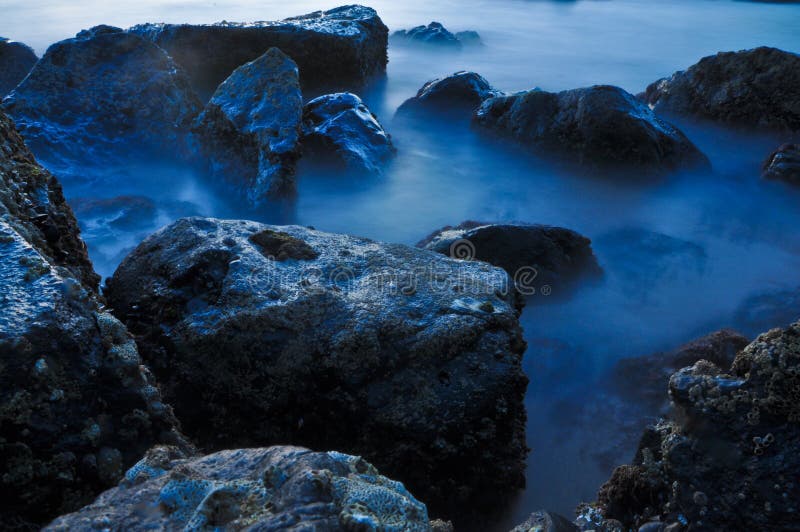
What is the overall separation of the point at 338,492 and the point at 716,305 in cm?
424

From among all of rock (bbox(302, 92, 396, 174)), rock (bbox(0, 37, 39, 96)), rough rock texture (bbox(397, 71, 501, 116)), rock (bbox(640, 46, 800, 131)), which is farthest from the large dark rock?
rock (bbox(0, 37, 39, 96))

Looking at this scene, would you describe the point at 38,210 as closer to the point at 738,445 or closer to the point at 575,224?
the point at 738,445

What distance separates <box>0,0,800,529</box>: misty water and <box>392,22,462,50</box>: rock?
6.24ft

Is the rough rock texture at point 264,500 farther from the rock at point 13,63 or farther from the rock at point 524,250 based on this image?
the rock at point 13,63

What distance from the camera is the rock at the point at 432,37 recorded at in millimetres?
13484

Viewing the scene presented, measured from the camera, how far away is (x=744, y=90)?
25.6ft

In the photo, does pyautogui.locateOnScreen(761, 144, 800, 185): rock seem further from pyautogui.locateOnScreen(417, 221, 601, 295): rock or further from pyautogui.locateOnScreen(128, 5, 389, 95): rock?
pyautogui.locateOnScreen(128, 5, 389, 95): rock

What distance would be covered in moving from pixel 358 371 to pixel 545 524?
1.01 meters

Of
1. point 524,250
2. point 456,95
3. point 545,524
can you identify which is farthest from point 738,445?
point 456,95

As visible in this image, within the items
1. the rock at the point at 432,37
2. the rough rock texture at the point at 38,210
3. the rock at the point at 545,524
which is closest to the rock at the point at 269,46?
the rock at the point at 432,37

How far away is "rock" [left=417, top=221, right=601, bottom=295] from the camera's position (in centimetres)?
464

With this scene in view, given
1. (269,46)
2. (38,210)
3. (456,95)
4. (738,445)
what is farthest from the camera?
(456,95)

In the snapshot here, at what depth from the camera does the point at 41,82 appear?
281 inches

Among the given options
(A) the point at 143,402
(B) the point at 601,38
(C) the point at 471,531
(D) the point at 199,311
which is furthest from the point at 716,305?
(B) the point at 601,38
